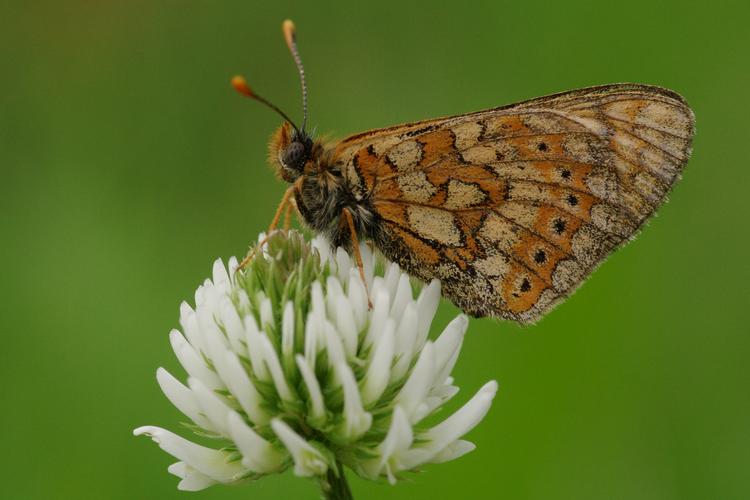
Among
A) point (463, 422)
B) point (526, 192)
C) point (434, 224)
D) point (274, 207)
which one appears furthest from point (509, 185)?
point (274, 207)

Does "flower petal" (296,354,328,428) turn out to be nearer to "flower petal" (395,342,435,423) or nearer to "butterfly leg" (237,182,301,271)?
"flower petal" (395,342,435,423)

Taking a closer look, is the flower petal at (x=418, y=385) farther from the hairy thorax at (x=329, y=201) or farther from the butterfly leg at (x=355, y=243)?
the hairy thorax at (x=329, y=201)

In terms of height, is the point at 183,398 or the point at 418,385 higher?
the point at 183,398

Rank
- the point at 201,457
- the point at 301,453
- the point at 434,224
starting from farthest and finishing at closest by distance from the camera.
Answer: the point at 434,224, the point at 201,457, the point at 301,453

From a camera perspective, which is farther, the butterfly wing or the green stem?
the butterfly wing

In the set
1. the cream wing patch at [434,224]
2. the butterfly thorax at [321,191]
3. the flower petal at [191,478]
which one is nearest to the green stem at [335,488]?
the flower petal at [191,478]

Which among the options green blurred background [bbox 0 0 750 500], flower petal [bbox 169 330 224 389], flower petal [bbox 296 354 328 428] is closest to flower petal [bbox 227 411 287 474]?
flower petal [bbox 296 354 328 428]

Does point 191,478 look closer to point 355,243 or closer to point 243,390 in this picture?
point 243,390
